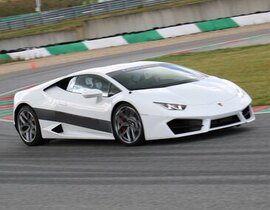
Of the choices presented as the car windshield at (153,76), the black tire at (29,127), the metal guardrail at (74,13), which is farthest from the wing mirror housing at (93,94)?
the metal guardrail at (74,13)

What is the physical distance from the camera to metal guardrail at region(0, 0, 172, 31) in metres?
52.9

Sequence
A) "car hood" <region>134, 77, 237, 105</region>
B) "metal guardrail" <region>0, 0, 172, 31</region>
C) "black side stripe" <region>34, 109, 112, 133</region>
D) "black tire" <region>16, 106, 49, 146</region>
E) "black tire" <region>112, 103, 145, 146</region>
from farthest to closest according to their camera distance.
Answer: "metal guardrail" <region>0, 0, 172, 31</region>, "black tire" <region>16, 106, 49, 146</region>, "black side stripe" <region>34, 109, 112, 133</region>, "black tire" <region>112, 103, 145, 146</region>, "car hood" <region>134, 77, 237, 105</region>

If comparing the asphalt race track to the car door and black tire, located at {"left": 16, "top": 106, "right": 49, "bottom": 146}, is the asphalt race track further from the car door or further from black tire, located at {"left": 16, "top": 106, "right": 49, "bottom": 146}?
the car door

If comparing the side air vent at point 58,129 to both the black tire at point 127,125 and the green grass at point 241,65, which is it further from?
the green grass at point 241,65

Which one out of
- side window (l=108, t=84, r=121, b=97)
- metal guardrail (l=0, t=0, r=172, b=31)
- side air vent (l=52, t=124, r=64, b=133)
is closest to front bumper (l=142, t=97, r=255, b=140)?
side window (l=108, t=84, r=121, b=97)

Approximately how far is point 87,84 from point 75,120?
574 mm

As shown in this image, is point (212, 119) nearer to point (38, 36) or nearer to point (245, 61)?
point (245, 61)

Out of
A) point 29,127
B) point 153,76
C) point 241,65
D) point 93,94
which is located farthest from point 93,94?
point 241,65

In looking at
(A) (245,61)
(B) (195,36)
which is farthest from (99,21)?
(A) (245,61)

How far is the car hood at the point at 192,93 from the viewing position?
983 centimetres

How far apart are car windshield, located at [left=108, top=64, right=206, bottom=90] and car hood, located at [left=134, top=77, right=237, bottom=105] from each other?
226mm

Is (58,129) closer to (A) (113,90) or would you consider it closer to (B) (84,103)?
(B) (84,103)

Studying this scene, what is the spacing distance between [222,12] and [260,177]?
37130 mm

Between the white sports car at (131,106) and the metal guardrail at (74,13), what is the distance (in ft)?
134
